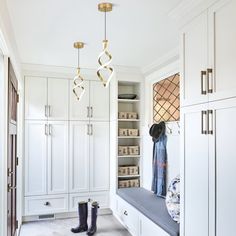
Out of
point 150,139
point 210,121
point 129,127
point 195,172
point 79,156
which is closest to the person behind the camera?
point 210,121

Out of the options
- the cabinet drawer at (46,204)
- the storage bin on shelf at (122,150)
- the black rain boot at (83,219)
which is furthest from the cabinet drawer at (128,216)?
the cabinet drawer at (46,204)

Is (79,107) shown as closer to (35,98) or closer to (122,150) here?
(35,98)

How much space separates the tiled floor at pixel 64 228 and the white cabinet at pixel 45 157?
0.45 m

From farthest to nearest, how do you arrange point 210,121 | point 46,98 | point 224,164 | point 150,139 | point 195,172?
point 46,98
point 150,139
point 195,172
point 210,121
point 224,164

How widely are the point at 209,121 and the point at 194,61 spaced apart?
19.0 inches

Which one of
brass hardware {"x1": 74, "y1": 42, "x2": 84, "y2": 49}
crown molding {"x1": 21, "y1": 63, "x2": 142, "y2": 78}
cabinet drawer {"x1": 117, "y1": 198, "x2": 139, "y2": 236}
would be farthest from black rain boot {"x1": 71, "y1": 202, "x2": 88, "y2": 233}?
brass hardware {"x1": 74, "y1": 42, "x2": 84, "y2": 49}

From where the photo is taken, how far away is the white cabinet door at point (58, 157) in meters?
4.14

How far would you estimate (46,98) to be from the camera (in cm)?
416

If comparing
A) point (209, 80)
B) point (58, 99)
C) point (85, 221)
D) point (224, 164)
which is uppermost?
point (58, 99)

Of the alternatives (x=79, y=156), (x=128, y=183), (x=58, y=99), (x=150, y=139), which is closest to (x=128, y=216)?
(x=128, y=183)

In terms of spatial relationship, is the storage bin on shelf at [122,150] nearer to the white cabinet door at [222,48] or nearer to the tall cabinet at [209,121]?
the tall cabinet at [209,121]

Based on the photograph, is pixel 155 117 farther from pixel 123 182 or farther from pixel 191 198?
pixel 191 198

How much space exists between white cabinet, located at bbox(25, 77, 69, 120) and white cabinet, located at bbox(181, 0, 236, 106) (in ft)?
8.47

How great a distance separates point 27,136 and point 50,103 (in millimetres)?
627
